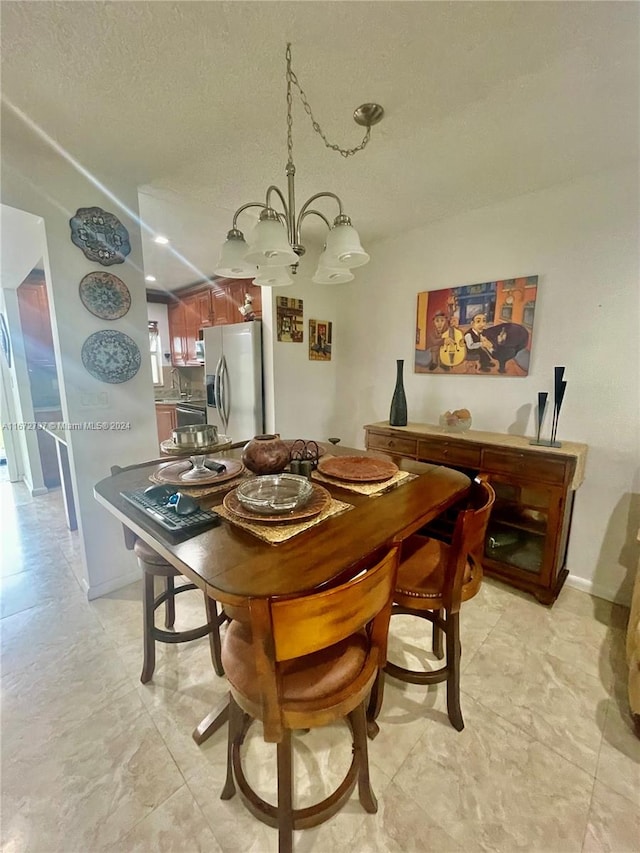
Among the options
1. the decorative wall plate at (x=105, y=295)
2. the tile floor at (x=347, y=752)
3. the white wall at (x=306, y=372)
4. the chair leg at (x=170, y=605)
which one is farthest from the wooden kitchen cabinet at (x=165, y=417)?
the chair leg at (x=170, y=605)

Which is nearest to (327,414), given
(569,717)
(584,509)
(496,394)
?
(496,394)

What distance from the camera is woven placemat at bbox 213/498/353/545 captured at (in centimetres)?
95

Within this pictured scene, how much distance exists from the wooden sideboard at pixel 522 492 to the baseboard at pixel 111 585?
2.03m

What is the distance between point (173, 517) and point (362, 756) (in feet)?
3.01

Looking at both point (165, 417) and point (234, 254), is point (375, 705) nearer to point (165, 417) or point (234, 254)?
point (234, 254)

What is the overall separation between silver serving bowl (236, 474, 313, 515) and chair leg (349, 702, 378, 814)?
23.8 inches

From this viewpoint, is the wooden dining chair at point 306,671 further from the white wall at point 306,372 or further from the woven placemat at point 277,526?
the white wall at point 306,372

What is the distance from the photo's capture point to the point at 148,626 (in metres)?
1.45

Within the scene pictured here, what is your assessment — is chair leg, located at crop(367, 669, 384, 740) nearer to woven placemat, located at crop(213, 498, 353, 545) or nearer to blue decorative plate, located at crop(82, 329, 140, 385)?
woven placemat, located at crop(213, 498, 353, 545)

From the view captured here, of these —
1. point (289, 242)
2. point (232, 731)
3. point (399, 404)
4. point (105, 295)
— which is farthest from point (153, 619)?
point (399, 404)

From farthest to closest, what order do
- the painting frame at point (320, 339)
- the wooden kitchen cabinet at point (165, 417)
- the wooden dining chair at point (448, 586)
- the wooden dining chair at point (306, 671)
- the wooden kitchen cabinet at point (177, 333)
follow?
the wooden kitchen cabinet at point (177, 333) < the wooden kitchen cabinet at point (165, 417) < the painting frame at point (320, 339) < the wooden dining chair at point (448, 586) < the wooden dining chair at point (306, 671)

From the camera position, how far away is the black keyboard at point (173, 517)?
98 cm

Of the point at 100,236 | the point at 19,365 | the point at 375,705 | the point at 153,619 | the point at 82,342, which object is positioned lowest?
the point at 375,705

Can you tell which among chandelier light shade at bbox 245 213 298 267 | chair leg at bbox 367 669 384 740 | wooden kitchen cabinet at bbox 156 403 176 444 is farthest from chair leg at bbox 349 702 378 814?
wooden kitchen cabinet at bbox 156 403 176 444
